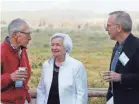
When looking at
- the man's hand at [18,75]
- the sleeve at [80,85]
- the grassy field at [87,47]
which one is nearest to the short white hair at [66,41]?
the sleeve at [80,85]

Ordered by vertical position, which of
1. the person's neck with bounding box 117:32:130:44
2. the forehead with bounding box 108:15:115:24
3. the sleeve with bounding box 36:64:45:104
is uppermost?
the forehead with bounding box 108:15:115:24

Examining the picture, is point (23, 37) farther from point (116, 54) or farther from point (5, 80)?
point (116, 54)

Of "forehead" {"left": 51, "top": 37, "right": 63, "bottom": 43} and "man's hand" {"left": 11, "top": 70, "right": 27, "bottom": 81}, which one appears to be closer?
"man's hand" {"left": 11, "top": 70, "right": 27, "bottom": 81}

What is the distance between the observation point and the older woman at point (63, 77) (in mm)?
4035

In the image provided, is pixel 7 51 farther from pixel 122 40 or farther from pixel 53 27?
pixel 53 27

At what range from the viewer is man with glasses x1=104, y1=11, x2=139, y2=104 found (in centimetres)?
377

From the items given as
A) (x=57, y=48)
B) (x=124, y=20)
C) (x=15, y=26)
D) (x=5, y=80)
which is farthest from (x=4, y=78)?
(x=124, y=20)

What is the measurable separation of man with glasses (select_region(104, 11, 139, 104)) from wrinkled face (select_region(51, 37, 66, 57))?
0.45 meters

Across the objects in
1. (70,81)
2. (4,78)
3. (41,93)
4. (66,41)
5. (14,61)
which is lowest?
(41,93)

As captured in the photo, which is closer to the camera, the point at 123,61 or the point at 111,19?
the point at 123,61

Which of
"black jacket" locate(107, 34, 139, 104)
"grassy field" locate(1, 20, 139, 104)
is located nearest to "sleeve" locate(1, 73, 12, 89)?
"black jacket" locate(107, 34, 139, 104)

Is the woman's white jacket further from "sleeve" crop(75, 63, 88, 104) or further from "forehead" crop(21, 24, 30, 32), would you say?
"forehead" crop(21, 24, 30, 32)

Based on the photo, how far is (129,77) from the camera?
3770mm

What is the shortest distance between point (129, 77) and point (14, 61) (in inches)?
38.8
